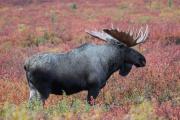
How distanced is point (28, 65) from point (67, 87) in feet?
2.55

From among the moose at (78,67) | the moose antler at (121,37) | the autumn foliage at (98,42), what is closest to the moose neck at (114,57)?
→ the moose at (78,67)

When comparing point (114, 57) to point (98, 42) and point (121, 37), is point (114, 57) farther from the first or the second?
point (98, 42)

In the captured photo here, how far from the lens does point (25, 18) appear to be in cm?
2761

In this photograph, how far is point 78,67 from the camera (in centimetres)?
851

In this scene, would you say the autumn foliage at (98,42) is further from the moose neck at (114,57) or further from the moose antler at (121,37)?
A: the moose antler at (121,37)

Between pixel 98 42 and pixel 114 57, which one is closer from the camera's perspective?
pixel 114 57

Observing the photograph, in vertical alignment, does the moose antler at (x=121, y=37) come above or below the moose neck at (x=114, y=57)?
above

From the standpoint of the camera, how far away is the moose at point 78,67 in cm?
820

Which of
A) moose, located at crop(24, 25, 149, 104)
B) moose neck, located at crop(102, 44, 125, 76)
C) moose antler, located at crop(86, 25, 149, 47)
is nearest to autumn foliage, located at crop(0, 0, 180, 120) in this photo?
moose, located at crop(24, 25, 149, 104)

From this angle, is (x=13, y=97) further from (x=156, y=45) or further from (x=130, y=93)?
(x=156, y=45)

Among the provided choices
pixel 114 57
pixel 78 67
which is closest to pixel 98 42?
pixel 114 57

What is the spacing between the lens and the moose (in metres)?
8.20

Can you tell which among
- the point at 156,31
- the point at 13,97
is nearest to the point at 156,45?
the point at 156,31

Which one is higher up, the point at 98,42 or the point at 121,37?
the point at 121,37
